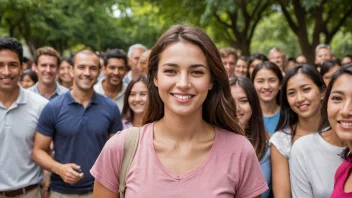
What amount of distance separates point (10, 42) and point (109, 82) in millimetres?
2236

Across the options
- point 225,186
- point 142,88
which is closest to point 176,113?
point 225,186

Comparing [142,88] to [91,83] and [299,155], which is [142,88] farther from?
[299,155]

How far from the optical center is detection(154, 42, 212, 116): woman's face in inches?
93.6

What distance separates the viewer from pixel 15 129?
4281 mm

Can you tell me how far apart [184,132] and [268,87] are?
2.91 meters

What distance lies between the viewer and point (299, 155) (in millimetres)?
3297

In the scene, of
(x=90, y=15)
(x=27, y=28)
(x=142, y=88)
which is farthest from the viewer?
(x=90, y=15)

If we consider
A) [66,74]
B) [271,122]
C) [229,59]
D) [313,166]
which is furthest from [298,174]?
[66,74]

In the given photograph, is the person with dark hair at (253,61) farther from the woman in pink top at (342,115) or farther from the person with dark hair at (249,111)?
the woman in pink top at (342,115)

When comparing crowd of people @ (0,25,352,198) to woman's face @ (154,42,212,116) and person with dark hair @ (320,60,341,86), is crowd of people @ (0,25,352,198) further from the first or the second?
person with dark hair @ (320,60,341,86)

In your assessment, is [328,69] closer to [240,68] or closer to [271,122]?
[271,122]

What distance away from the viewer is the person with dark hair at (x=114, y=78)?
643 centimetres

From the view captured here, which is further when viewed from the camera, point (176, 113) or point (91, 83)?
point (91, 83)

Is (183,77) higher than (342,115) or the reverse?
higher
